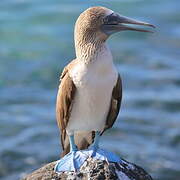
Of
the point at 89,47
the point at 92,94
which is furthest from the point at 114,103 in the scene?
the point at 89,47

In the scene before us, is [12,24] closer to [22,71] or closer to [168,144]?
[22,71]

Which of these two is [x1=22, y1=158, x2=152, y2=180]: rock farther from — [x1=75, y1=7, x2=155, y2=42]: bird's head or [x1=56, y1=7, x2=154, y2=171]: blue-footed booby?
[x1=75, y1=7, x2=155, y2=42]: bird's head

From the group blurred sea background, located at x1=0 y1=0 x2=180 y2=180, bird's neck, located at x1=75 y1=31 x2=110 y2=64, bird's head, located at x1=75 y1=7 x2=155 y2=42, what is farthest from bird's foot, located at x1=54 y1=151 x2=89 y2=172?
blurred sea background, located at x1=0 y1=0 x2=180 y2=180

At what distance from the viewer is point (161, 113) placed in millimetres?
15719

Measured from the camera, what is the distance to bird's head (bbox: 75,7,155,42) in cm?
673

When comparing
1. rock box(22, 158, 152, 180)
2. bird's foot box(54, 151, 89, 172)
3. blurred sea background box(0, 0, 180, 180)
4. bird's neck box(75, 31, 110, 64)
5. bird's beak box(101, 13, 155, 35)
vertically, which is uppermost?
bird's beak box(101, 13, 155, 35)

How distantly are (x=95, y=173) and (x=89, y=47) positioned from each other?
1.25 metres

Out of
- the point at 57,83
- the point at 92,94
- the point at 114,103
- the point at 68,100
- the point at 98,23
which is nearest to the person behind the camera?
the point at 98,23

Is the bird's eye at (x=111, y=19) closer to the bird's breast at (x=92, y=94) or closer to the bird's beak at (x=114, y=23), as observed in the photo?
the bird's beak at (x=114, y=23)

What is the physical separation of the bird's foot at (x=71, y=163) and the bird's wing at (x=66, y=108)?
1.27 ft

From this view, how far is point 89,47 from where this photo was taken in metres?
6.79

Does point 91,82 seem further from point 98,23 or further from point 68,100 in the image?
point 98,23

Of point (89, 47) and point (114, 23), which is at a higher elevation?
point (114, 23)

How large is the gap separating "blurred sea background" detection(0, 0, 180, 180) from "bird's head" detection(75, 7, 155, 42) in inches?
263
